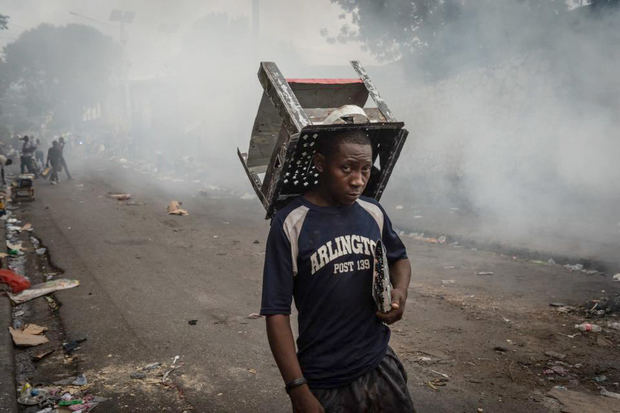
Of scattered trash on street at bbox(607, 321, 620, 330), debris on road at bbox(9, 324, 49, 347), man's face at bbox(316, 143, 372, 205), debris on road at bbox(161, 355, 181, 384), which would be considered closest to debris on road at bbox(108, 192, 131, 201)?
debris on road at bbox(9, 324, 49, 347)

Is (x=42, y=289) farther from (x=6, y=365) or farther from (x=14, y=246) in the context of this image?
(x=14, y=246)

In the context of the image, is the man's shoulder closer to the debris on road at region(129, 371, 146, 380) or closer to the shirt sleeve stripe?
the shirt sleeve stripe

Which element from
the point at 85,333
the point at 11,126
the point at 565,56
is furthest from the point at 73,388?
the point at 11,126

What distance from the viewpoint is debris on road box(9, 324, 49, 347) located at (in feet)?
14.5

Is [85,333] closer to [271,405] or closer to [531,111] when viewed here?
[271,405]

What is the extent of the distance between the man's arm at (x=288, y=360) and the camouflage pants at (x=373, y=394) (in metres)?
0.09

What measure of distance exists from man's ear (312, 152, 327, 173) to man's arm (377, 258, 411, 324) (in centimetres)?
53

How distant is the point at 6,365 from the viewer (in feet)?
12.4

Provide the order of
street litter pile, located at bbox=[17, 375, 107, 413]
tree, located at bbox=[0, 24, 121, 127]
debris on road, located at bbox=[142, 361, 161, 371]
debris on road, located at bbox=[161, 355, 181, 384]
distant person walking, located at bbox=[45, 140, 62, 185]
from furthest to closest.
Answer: tree, located at bbox=[0, 24, 121, 127] < distant person walking, located at bbox=[45, 140, 62, 185] < debris on road, located at bbox=[142, 361, 161, 371] < debris on road, located at bbox=[161, 355, 181, 384] < street litter pile, located at bbox=[17, 375, 107, 413]

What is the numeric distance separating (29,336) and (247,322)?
201 cm

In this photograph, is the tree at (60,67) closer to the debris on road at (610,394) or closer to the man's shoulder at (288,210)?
the debris on road at (610,394)

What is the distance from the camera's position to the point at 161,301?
220 inches

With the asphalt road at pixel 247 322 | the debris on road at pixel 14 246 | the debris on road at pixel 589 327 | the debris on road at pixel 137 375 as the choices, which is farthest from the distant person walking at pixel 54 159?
the debris on road at pixel 589 327

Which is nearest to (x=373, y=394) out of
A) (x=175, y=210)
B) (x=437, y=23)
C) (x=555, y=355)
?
(x=555, y=355)
